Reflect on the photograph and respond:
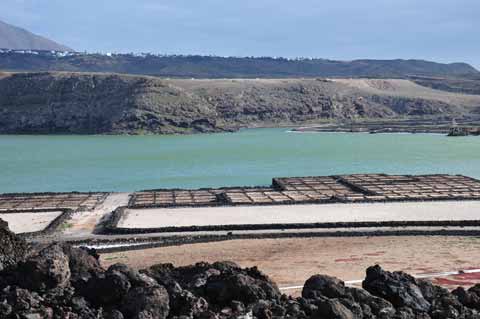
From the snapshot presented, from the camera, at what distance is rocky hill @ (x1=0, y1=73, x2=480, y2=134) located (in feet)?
311

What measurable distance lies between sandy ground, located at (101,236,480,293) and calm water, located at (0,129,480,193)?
19.4 meters

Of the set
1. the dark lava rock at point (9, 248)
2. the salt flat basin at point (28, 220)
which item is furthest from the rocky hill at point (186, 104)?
the dark lava rock at point (9, 248)

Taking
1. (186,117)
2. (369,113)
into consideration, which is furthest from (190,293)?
(369,113)

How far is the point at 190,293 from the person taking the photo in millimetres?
10336

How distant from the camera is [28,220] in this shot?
2594cm

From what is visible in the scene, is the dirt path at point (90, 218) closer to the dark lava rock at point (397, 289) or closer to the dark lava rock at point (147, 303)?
the dark lava rock at point (147, 303)

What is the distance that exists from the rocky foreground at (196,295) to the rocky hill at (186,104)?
80290 mm

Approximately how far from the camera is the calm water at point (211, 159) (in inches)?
1698

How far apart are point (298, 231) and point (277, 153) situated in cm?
3726

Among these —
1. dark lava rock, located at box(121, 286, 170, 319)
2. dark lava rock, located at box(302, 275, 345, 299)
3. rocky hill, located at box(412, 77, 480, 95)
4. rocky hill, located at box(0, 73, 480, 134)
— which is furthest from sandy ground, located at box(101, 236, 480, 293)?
rocky hill, located at box(412, 77, 480, 95)

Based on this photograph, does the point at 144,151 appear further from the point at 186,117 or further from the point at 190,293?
the point at 190,293

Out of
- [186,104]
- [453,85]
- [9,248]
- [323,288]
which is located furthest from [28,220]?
[453,85]

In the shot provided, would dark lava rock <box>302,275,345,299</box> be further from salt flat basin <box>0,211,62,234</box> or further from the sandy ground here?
salt flat basin <box>0,211,62,234</box>

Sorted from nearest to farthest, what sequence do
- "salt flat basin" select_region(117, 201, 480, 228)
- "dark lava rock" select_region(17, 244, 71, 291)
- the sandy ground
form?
"dark lava rock" select_region(17, 244, 71, 291), the sandy ground, "salt flat basin" select_region(117, 201, 480, 228)
